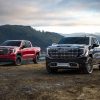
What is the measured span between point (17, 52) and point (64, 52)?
26.2 ft

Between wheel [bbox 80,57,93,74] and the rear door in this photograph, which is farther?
the rear door

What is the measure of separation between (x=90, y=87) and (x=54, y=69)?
20.8ft

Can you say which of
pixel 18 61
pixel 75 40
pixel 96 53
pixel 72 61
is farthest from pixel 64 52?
pixel 18 61

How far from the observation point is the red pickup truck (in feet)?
82.8

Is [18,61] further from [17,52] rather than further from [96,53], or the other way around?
[96,53]

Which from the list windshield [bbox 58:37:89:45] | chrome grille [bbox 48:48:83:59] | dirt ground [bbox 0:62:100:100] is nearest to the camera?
dirt ground [bbox 0:62:100:100]

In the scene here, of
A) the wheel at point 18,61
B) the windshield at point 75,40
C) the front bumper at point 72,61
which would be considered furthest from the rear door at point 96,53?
the wheel at point 18,61

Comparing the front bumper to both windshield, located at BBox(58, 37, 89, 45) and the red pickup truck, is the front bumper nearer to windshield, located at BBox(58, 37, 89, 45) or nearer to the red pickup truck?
windshield, located at BBox(58, 37, 89, 45)

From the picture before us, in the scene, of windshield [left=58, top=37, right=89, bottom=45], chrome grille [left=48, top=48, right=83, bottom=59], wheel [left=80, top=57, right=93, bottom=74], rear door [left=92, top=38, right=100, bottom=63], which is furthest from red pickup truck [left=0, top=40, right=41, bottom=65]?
wheel [left=80, top=57, right=93, bottom=74]

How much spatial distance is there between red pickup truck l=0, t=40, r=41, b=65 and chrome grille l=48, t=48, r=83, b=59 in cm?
718

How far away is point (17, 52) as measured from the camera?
2567cm

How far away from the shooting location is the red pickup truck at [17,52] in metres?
25.2

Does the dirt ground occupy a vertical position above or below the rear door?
below

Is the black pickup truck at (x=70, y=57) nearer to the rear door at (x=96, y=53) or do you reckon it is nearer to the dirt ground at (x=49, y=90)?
the rear door at (x=96, y=53)
